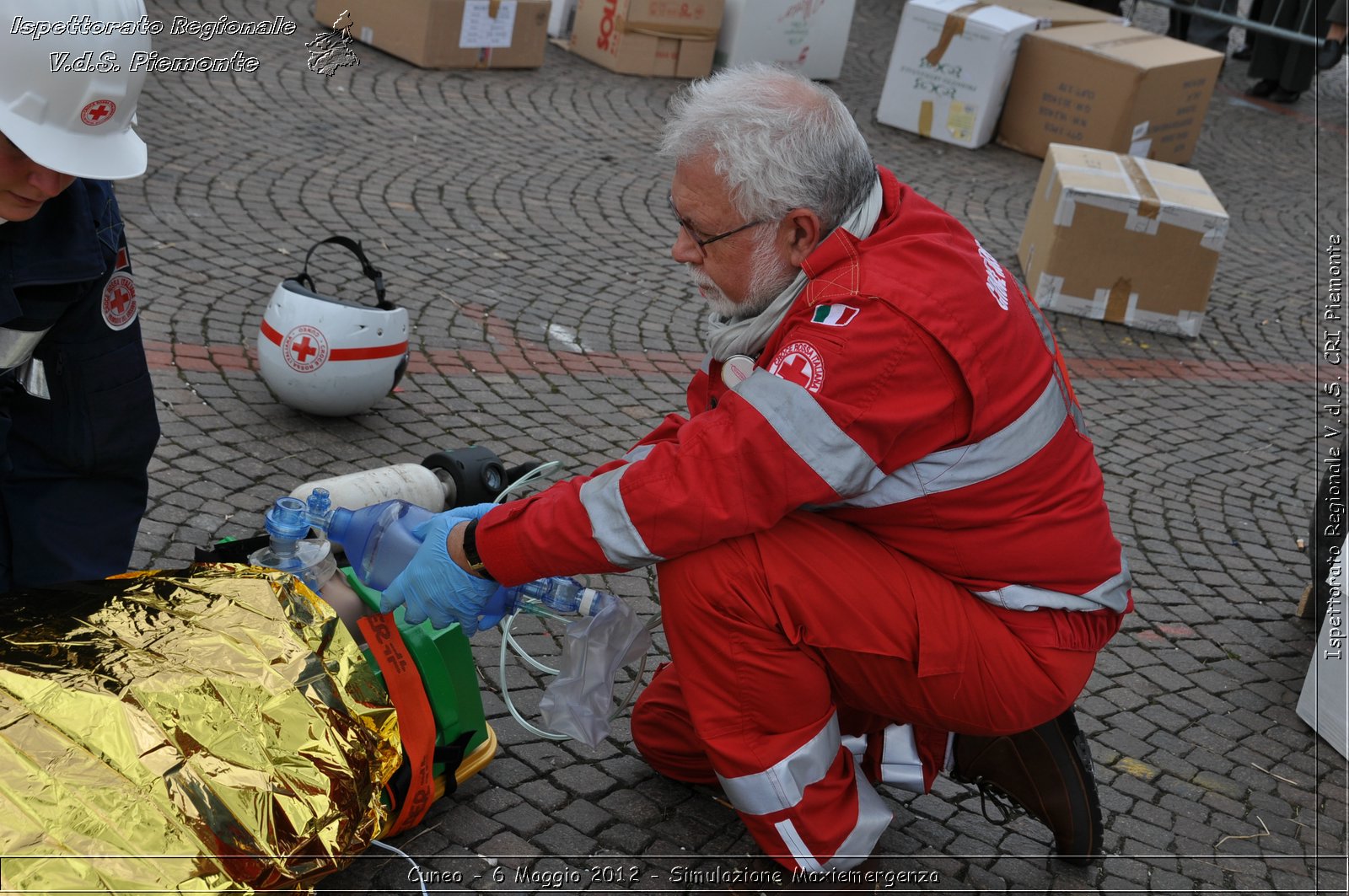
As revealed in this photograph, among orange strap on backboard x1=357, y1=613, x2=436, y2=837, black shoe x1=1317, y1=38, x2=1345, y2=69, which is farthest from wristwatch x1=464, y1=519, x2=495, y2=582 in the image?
black shoe x1=1317, y1=38, x2=1345, y2=69

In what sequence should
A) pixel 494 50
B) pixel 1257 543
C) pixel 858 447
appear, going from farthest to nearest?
pixel 494 50 → pixel 1257 543 → pixel 858 447

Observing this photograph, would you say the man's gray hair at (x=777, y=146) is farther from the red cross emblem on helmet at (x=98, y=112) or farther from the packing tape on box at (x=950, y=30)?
the packing tape on box at (x=950, y=30)

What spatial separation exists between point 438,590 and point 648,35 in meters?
6.73

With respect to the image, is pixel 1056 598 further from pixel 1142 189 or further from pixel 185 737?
pixel 1142 189

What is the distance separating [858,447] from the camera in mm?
2230

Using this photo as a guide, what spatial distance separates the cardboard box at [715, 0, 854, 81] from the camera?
8.70 meters

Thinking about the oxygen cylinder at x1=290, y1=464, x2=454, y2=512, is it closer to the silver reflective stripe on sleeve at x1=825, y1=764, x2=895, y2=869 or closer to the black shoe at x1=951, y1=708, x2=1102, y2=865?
the silver reflective stripe on sleeve at x1=825, y1=764, x2=895, y2=869

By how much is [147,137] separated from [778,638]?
476cm

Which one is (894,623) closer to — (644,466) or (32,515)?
(644,466)

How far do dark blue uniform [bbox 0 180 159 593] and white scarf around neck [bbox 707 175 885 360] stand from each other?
1.19 metres

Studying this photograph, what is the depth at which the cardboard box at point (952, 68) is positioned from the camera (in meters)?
8.33

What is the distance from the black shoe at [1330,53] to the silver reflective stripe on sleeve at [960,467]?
11.4 m

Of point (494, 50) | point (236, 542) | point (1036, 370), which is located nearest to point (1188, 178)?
point (494, 50)

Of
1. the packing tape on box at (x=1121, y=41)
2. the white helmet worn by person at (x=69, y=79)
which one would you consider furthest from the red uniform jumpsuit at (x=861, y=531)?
the packing tape on box at (x=1121, y=41)
